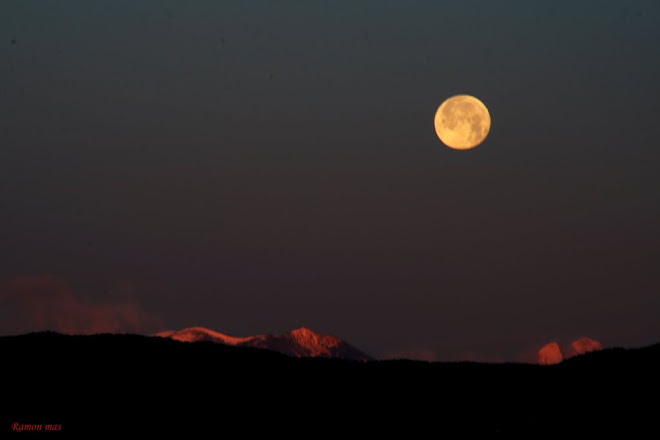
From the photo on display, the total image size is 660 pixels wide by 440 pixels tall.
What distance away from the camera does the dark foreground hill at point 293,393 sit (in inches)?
1476

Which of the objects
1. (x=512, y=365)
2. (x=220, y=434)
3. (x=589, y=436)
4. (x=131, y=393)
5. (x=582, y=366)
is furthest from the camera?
(x=512, y=365)

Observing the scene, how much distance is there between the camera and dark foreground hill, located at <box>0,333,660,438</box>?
3750cm

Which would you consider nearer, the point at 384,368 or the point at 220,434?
the point at 220,434

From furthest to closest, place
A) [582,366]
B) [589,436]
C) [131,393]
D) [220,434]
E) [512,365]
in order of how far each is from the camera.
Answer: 1. [512,365]
2. [582,366]
3. [131,393]
4. [220,434]
5. [589,436]

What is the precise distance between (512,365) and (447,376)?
4.31m

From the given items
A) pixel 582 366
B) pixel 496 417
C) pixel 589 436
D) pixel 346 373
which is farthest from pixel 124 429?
pixel 582 366

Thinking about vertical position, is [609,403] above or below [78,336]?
below

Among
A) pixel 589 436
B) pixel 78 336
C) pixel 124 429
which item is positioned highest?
pixel 78 336

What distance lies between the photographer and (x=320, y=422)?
39.3 metres

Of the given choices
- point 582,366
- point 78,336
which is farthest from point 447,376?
point 78,336

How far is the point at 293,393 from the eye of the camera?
4272cm

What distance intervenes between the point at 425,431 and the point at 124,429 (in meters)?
12.6

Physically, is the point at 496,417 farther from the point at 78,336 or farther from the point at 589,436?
the point at 78,336

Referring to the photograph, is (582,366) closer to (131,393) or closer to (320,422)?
(320,422)
